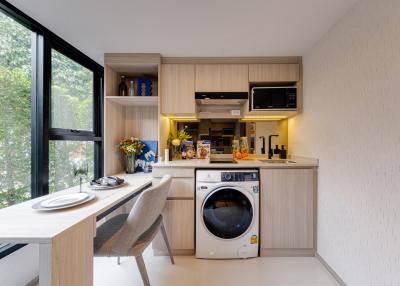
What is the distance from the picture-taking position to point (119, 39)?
184cm

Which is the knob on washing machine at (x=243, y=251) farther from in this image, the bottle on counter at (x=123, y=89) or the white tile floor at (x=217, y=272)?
the bottle on counter at (x=123, y=89)

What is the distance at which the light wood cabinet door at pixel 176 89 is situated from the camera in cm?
220

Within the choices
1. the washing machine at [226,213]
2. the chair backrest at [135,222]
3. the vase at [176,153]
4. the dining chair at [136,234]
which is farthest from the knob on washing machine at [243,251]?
the vase at [176,153]

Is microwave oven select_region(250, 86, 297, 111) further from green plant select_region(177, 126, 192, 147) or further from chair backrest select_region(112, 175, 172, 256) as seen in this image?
chair backrest select_region(112, 175, 172, 256)

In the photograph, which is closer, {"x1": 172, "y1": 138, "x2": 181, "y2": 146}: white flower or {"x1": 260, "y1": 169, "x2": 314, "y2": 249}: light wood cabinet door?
{"x1": 260, "y1": 169, "x2": 314, "y2": 249}: light wood cabinet door

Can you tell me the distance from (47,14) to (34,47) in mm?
335

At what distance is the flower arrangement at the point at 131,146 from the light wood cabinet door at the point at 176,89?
541 mm

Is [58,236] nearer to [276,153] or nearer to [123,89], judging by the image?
[123,89]

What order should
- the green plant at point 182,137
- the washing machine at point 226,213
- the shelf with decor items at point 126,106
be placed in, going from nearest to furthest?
1. the washing machine at point 226,213
2. the shelf with decor items at point 126,106
3. the green plant at point 182,137

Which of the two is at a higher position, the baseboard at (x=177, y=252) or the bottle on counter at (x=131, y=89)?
the bottle on counter at (x=131, y=89)

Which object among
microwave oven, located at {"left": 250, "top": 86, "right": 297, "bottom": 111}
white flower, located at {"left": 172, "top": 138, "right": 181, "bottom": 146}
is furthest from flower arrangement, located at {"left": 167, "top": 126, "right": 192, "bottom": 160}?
microwave oven, located at {"left": 250, "top": 86, "right": 297, "bottom": 111}

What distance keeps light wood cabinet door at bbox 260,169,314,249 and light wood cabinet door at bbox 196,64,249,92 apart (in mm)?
1001

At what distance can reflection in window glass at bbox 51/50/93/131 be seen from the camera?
6.10 feet

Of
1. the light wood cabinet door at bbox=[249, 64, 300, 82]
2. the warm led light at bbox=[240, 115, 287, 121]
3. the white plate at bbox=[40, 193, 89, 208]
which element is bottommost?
the white plate at bbox=[40, 193, 89, 208]
